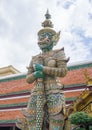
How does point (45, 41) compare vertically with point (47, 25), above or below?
below

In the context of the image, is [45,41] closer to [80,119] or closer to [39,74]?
[39,74]

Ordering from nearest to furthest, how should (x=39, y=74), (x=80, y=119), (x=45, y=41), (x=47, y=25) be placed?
(x=80, y=119), (x=39, y=74), (x=45, y=41), (x=47, y=25)

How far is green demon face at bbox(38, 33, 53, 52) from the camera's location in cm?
824

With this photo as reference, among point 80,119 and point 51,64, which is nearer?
point 80,119

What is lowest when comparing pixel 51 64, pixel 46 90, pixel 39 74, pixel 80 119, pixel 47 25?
pixel 80 119

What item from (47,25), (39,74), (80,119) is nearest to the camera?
(80,119)

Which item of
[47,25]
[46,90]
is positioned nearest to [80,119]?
[46,90]

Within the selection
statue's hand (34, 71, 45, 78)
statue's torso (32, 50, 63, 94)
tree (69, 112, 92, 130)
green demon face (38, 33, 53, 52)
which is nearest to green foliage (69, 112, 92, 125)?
tree (69, 112, 92, 130)

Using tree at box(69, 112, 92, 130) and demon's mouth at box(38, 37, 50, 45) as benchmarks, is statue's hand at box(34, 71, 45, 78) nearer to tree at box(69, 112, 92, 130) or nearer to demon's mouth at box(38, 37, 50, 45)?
demon's mouth at box(38, 37, 50, 45)

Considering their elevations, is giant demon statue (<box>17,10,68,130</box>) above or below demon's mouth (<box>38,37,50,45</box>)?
below

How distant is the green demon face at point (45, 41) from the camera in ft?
27.0

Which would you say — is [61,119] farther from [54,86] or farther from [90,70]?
[90,70]

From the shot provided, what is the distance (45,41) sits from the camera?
8.22 meters

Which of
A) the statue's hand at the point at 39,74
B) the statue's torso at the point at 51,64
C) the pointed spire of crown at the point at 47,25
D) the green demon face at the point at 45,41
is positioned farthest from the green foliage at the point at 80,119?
the pointed spire of crown at the point at 47,25
